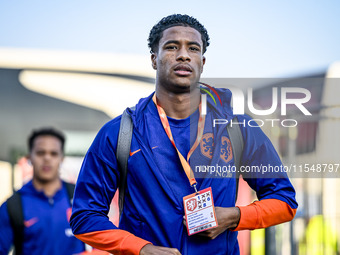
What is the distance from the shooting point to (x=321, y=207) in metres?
5.00

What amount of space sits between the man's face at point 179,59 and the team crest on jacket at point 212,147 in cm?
25

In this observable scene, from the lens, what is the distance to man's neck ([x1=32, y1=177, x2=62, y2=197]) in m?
4.96

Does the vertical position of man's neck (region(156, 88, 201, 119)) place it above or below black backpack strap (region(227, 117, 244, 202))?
above

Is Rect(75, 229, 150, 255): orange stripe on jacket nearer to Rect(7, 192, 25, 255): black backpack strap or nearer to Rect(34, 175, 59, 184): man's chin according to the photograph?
Rect(7, 192, 25, 255): black backpack strap

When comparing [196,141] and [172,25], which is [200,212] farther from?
[172,25]

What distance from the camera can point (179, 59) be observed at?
2.08m

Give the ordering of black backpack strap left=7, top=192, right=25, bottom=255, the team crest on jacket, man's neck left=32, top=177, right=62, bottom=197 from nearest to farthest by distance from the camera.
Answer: the team crest on jacket < black backpack strap left=7, top=192, right=25, bottom=255 < man's neck left=32, top=177, right=62, bottom=197

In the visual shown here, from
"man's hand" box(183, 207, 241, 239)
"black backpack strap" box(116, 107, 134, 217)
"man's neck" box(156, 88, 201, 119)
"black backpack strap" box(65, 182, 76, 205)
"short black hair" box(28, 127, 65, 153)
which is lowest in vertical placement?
"man's hand" box(183, 207, 241, 239)

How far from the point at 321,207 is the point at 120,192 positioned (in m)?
3.59

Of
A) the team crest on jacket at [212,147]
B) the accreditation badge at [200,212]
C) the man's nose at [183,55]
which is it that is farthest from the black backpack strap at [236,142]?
the man's nose at [183,55]

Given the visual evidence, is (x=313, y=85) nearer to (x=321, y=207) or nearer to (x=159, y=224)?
(x=321, y=207)

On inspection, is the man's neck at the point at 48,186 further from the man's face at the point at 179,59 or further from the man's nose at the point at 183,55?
the man's nose at the point at 183,55

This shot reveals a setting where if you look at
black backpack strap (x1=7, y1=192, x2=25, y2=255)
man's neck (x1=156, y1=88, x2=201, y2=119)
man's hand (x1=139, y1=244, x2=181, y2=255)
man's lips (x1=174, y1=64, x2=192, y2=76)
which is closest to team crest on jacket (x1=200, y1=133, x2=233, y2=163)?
man's neck (x1=156, y1=88, x2=201, y2=119)

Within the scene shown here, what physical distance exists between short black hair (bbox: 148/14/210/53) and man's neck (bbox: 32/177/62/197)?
122 inches
